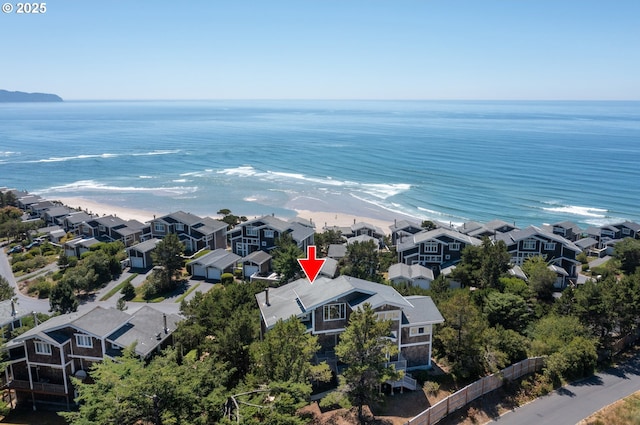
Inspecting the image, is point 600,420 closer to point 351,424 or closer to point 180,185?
point 351,424

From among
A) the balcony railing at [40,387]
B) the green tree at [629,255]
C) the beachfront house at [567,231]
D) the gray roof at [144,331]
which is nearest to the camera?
the balcony railing at [40,387]

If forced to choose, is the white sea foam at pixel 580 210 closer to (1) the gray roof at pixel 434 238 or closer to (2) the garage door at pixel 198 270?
(1) the gray roof at pixel 434 238

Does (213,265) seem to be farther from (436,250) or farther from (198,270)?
(436,250)

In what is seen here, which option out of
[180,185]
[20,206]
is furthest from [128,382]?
[180,185]

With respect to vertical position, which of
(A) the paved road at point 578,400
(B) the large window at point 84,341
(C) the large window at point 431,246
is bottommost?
(A) the paved road at point 578,400

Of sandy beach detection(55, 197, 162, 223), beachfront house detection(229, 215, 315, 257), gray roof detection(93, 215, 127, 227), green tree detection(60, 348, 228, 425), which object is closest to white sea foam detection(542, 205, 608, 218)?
beachfront house detection(229, 215, 315, 257)

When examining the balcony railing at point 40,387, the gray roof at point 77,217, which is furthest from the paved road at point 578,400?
the gray roof at point 77,217

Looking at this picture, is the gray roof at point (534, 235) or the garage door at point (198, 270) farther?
the gray roof at point (534, 235)
